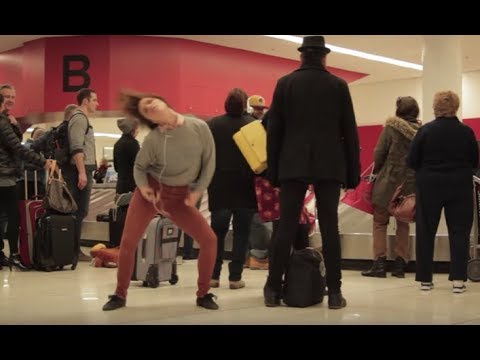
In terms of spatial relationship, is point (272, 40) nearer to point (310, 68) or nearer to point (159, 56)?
point (159, 56)

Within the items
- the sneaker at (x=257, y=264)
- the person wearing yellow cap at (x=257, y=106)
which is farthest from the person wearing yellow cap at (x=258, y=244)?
the person wearing yellow cap at (x=257, y=106)

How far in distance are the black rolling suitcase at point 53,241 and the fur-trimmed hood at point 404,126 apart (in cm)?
315

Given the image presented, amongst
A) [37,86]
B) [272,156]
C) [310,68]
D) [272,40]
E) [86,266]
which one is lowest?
[86,266]

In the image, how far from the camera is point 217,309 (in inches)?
175

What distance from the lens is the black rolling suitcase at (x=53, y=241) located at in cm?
686

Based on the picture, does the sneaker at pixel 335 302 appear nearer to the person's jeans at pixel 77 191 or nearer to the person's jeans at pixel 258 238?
the person's jeans at pixel 258 238

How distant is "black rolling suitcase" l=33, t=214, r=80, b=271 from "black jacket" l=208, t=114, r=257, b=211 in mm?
2060

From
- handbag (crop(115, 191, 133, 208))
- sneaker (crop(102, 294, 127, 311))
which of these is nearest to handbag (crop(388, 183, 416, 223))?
handbag (crop(115, 191, 133, 208))

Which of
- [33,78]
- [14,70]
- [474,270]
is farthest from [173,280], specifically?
[14,70]

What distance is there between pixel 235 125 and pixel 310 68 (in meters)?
1.12

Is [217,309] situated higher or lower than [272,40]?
lower

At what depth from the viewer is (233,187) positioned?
214 inches
